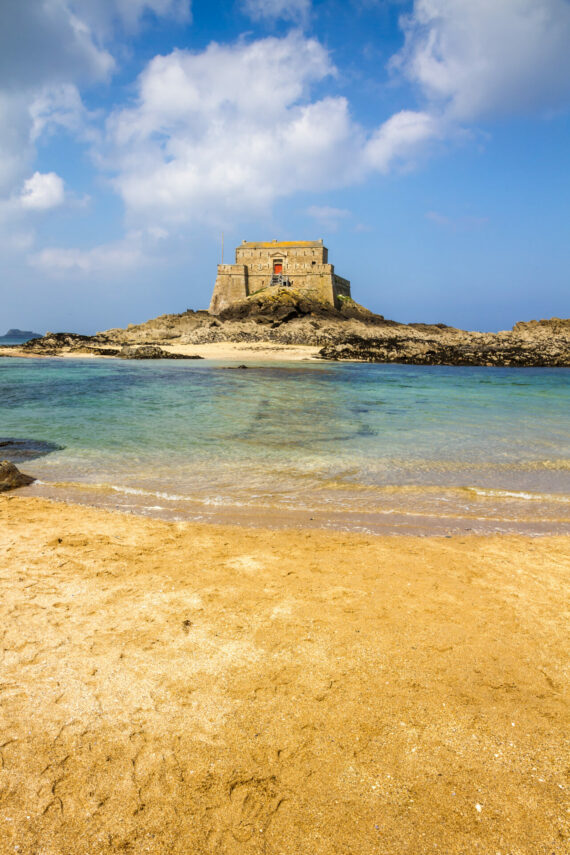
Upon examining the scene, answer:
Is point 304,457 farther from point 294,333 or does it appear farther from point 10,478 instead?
point 294,333

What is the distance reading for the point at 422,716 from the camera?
266 cm

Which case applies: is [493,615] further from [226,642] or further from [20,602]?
[20,602]

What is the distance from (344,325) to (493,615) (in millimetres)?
52451

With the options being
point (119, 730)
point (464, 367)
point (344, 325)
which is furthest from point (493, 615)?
point (344, 325)

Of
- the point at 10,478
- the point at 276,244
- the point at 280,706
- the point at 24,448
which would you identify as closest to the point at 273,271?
the point at 276,244

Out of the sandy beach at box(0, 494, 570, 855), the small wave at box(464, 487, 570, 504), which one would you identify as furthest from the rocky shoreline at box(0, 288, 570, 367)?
the sandy beach at box(0, 494, 570, 855)

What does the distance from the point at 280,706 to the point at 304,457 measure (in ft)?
21.2

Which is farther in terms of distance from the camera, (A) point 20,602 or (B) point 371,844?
(A) point 20,602

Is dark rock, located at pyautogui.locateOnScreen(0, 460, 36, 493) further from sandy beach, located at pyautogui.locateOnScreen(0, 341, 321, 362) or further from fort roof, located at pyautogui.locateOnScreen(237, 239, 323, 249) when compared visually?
fort roof, located at pyautogui.locateOnScreen(237, 239, 323, 249)

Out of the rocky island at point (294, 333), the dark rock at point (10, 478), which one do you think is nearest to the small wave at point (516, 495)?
the dark rock at point (10, 478)

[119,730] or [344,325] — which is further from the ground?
[344,325]

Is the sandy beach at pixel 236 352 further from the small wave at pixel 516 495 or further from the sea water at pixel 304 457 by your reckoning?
the small wave at pixel 516 495

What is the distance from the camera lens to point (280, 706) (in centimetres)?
271

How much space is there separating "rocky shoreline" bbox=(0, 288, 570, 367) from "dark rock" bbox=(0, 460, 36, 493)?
3305 cm
